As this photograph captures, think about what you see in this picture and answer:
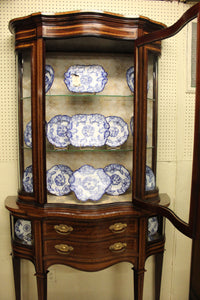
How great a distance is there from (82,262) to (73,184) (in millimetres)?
495

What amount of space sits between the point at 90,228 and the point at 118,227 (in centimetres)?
18

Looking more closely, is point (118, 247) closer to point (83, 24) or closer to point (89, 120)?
point (89, 120)

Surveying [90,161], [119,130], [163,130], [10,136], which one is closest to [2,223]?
[10,136]

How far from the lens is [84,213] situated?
1.55 meters

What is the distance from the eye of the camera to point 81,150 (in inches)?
66.7

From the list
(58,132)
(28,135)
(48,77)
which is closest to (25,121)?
(28,135)

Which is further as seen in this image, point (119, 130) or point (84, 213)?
point (119, 130)

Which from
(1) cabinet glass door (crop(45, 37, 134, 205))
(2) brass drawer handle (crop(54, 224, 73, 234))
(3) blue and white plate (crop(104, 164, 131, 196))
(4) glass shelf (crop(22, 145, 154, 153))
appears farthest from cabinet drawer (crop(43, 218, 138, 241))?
(4) glass shelf (crop(22, 145, 154, 153))

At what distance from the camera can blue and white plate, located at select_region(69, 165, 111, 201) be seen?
65.2 inches

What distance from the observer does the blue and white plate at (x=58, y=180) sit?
1.79m

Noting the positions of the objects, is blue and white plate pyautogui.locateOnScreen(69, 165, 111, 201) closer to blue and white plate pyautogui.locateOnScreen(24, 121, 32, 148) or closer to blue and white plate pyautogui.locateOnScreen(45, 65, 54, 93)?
blue and white plate pyautogui.locateOnScreen(24, 121, 32, 148)

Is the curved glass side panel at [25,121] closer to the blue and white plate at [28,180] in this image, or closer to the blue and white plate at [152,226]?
the blue and white plate at [28,180]

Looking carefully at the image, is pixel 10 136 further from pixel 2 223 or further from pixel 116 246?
pixel 116 246

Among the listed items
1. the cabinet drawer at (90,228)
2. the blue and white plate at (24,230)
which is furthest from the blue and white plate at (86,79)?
the blue and white plate at (24,230)
